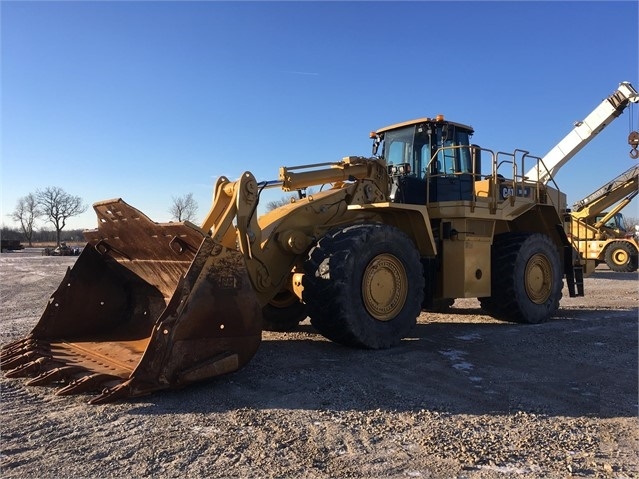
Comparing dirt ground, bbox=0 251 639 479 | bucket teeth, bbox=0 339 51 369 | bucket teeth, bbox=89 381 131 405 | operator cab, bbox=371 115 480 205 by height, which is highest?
operator cab, bbox=371 115 480 205

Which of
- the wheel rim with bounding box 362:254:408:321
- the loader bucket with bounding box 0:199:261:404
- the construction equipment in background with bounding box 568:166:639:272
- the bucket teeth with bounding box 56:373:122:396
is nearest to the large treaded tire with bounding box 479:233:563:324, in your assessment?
the wheel rim with bounding box 362:254:408:321

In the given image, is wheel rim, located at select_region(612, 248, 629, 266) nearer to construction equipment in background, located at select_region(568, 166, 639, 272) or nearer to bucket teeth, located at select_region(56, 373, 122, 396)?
construction equipment in background, located at select_region(568, 166, 639, 272)

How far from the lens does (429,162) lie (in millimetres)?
8391

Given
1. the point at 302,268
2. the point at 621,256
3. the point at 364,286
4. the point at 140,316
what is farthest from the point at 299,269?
the point at 621,256

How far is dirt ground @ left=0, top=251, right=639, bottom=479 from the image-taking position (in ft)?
10.8

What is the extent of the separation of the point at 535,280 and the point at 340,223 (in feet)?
13.7

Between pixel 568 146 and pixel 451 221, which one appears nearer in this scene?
pixel 451 221

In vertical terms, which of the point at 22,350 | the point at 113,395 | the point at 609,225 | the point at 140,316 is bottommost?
the point at 113,395

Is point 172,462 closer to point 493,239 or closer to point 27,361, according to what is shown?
point 27,361

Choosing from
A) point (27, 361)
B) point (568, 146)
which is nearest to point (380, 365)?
point (27, 361)

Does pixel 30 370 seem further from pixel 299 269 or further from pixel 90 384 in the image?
pixel 299 269

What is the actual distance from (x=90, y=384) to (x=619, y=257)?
1011 inches

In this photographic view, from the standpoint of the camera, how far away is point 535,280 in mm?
9336

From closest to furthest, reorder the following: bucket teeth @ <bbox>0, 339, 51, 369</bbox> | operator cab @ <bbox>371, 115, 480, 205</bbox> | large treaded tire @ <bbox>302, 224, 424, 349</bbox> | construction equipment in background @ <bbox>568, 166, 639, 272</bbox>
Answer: bucket teeth @ <bbox>0, 339, 51, 369</bbox> < large treaded tire @ <bbox>302, 224, 424, 349</bbox> < operator cab @ <bbox>371, 115, 480, 205</bbox> < construction equipment in background @ <bbox>568, 166, 639, 272</bbox>
